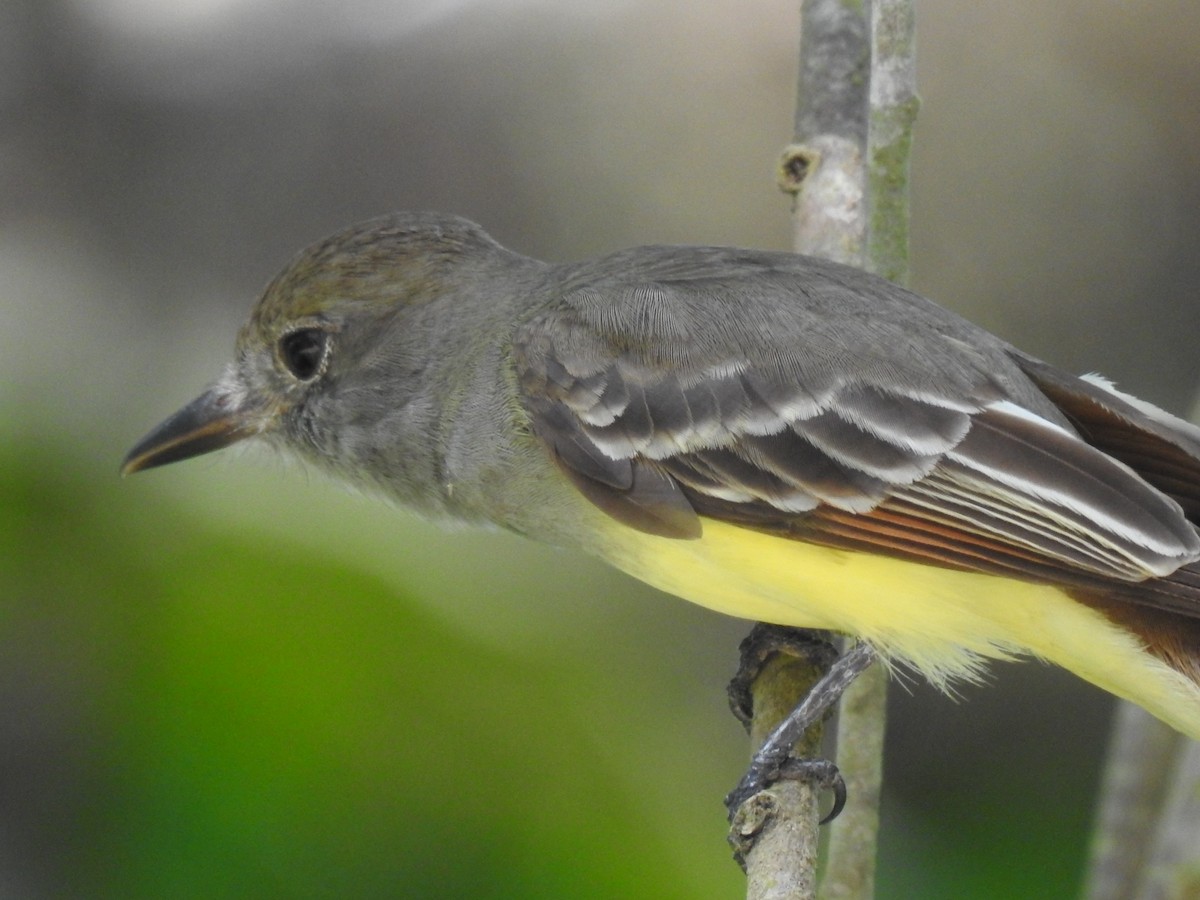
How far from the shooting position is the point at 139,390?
17.8ft

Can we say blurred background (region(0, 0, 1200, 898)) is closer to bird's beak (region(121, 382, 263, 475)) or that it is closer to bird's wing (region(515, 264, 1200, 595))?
bird's beak (region(121, 382, 263, 475))

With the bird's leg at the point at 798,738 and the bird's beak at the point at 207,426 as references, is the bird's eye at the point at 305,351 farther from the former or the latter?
the bird's leg at the point at 798,738

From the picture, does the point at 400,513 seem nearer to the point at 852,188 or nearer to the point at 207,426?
the point at 207,426

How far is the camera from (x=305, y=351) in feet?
14.1

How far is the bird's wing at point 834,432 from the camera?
3.29 metres

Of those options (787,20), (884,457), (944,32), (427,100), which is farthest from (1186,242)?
(884,457)

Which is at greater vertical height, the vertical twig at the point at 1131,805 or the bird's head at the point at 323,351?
the bird's head at the point at 323,351

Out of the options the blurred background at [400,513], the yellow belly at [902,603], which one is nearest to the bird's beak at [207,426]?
the blurred background at [400,513]

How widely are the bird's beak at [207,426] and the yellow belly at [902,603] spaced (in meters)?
1.37

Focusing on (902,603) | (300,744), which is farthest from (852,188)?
(300,744)

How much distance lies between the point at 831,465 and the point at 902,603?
0.38 meters

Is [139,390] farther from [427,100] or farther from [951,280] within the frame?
[951,280]

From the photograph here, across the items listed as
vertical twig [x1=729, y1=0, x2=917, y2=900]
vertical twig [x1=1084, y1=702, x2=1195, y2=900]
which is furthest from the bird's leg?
vertical twig [x1=1084, y1=702, x2=1195, y2=900]

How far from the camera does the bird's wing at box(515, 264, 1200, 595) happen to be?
3.29 m
